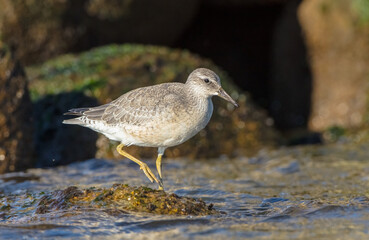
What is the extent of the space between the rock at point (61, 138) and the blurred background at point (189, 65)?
0.02 meters

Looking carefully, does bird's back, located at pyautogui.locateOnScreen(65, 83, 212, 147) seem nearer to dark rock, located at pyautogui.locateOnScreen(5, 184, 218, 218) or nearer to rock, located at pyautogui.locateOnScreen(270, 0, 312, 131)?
dark rock, located at pyautogui.locateOnScreen(5, 184, 218, 218)

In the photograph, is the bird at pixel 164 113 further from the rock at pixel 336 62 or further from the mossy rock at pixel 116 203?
the rock at pixel 336 62

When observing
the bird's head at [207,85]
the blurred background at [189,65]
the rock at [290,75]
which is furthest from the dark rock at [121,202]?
the rock at [290,75]

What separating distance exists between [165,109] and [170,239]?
6.47 feet

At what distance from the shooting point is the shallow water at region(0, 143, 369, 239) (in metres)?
6.26

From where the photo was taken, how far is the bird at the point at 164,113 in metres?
7.41

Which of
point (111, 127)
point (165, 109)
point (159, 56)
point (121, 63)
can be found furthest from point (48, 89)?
point (165, 109)

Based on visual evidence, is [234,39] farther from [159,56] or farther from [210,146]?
[210,146]

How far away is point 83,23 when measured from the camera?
1434cm

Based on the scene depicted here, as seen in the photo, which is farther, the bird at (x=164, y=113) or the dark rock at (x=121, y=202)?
the bird at (x=164, y=113)

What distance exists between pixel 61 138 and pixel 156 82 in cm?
Result: 210

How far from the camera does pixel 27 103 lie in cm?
1012

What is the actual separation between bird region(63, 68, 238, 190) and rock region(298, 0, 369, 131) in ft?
24.3

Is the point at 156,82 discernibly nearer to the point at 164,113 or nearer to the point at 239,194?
the point at 239,194
